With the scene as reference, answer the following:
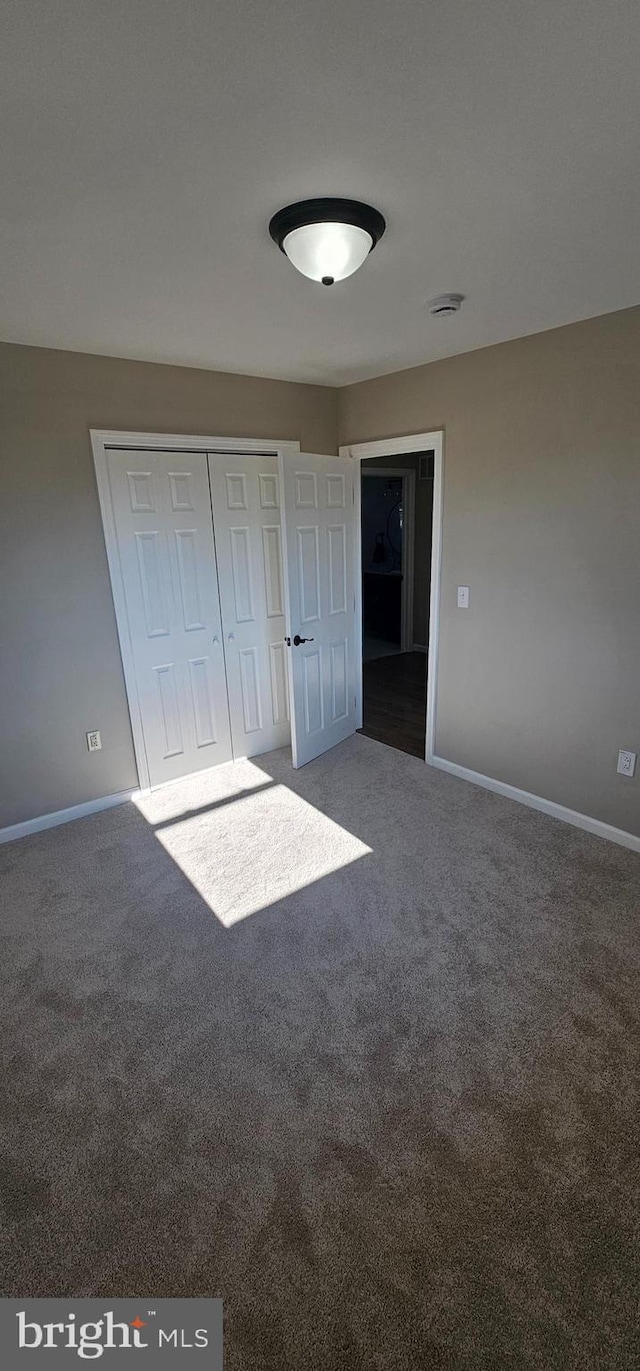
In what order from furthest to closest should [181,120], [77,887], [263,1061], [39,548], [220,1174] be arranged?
[39,548], [77,887], [263,1061], [220,1174], [181,120]

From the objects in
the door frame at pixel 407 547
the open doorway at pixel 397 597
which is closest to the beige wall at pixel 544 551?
the open doorway at pixel 397 597

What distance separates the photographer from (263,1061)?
5.91 ft

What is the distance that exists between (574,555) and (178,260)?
206 centimetres

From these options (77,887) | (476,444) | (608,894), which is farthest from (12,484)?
(608,894)

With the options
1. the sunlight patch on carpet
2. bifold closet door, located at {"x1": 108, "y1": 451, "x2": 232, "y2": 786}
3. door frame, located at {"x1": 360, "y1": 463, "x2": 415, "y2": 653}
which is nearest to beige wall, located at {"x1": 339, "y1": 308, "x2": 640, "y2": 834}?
the sunlight patch on carpet

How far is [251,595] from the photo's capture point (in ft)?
12.3

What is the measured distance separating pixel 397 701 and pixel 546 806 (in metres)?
2.04

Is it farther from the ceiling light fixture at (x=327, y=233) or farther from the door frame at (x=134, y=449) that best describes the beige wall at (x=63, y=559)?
the ceiling light fixture at (x=327, y=233)

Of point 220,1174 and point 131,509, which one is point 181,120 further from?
point 220,1174

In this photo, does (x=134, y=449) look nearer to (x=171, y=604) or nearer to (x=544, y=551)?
(x=171, y=604)

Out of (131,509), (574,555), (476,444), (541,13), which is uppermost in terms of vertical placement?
(541,13)

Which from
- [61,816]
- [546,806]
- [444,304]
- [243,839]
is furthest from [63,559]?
[546,806]

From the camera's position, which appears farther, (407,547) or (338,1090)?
(407,547)

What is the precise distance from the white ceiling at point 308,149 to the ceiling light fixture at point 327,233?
0.12 ft
